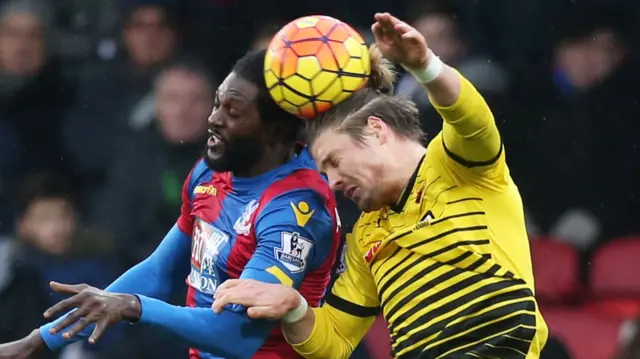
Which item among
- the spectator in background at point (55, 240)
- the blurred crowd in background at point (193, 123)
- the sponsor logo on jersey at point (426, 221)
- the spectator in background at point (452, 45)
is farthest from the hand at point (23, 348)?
the spectator in background at point (452, 45)

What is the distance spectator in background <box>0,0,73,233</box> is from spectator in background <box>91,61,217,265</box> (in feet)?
1.36

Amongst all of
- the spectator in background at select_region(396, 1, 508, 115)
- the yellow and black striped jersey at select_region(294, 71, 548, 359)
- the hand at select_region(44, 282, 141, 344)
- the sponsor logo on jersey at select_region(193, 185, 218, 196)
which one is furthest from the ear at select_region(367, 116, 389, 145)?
the spectator in background at select_region(396, 1, 508, 115)

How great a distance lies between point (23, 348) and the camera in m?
3.25

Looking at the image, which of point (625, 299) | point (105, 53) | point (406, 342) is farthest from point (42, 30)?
point (406, 342)

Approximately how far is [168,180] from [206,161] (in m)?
2.05

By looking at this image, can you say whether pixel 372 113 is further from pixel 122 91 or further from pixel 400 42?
pixel 122 91

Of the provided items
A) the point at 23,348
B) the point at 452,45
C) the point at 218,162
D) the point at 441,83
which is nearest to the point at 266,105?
the point at 218,162

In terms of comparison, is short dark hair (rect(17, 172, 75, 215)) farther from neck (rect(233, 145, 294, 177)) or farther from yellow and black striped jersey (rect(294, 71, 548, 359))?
yellow and black striped jersey (rect(294, 71, 548, 359))

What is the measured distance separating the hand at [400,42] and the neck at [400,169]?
36cm

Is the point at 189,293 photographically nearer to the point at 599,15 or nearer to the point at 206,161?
the point at 206,161

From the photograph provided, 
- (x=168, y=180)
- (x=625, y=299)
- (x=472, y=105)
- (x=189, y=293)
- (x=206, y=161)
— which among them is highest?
(x=472, y=105)

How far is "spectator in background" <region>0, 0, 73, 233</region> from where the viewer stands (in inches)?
227

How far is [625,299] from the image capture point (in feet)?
16.8

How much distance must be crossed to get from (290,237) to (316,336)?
0.28 m
